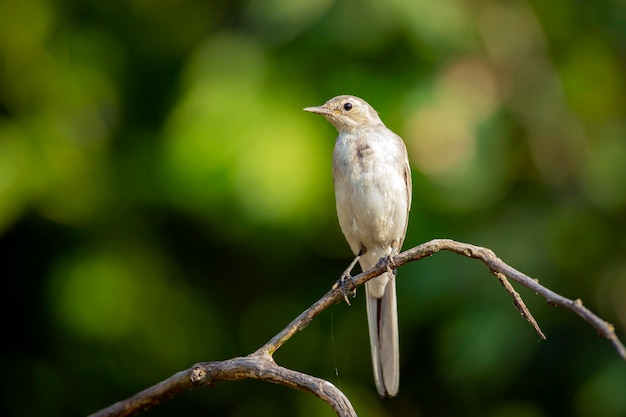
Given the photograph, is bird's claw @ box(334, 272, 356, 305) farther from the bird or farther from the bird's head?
the bird's head

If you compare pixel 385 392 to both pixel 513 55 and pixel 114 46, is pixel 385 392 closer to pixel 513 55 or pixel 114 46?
pixel 513 55

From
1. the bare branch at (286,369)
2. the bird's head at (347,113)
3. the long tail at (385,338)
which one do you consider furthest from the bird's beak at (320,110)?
the bare branch at (286,369)

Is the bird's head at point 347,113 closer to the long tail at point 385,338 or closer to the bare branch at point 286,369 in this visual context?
the long tail at point 385,338

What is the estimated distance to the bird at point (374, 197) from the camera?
4.18 meters

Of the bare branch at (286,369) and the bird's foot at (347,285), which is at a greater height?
the bird's foot at (347,285)

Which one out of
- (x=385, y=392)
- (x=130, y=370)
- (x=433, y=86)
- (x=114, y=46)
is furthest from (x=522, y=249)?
(x=114, y=46)

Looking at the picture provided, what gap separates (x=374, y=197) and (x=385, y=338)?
68 centimetres

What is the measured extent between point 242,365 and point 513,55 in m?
4.10

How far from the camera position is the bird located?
165 inches

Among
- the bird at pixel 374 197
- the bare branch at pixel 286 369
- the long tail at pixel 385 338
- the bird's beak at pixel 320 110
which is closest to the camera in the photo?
the bare branch at pixel 286 369

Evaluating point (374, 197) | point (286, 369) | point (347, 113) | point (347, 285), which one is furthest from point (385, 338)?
point (286, 369)

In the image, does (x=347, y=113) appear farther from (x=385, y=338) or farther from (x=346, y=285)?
(x=346, y=285)

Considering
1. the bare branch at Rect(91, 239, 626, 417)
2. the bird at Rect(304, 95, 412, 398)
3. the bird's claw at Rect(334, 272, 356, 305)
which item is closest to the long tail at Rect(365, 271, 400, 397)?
the bird at Rect(304, 95, 412, 398)

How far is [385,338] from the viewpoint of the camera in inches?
168
